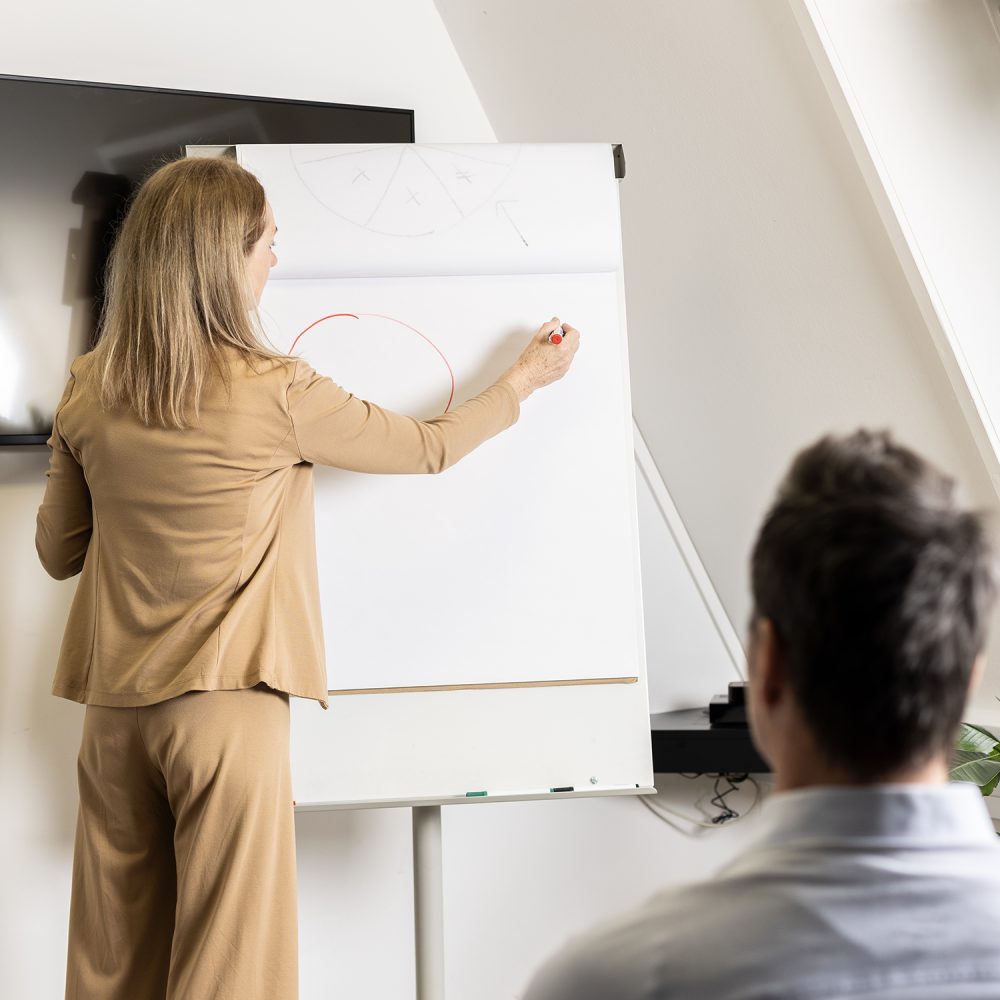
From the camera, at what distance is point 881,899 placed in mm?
558

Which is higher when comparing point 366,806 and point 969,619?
point 969,619

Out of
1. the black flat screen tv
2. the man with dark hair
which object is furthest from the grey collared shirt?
the black flat screen tv

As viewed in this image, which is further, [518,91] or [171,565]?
[518,91]

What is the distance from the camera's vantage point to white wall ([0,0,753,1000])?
7.16ft

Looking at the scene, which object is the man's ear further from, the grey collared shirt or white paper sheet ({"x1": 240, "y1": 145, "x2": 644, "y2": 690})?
white paper sheet ({"x1": 240, "y1": 145, "x2": 644, "y2": 690})

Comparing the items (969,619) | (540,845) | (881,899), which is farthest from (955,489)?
(540,845)

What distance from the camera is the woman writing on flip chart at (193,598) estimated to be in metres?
1.50

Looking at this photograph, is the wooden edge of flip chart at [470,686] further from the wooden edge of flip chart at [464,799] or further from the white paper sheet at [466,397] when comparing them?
the wooden edge of flip chart at [464,799]

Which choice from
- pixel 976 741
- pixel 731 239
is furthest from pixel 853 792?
pixel 731 239

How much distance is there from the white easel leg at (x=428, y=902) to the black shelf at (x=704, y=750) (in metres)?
0.68

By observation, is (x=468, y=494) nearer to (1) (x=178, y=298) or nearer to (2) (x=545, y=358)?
(2) (x=545, y=358)

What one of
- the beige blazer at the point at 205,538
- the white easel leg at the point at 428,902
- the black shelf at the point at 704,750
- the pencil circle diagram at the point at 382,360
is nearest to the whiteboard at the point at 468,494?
the pencil circle diagram at the point at 382,360

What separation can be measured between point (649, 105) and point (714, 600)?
47.6 inches

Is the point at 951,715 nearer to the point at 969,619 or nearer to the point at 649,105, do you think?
the point at 969,619
